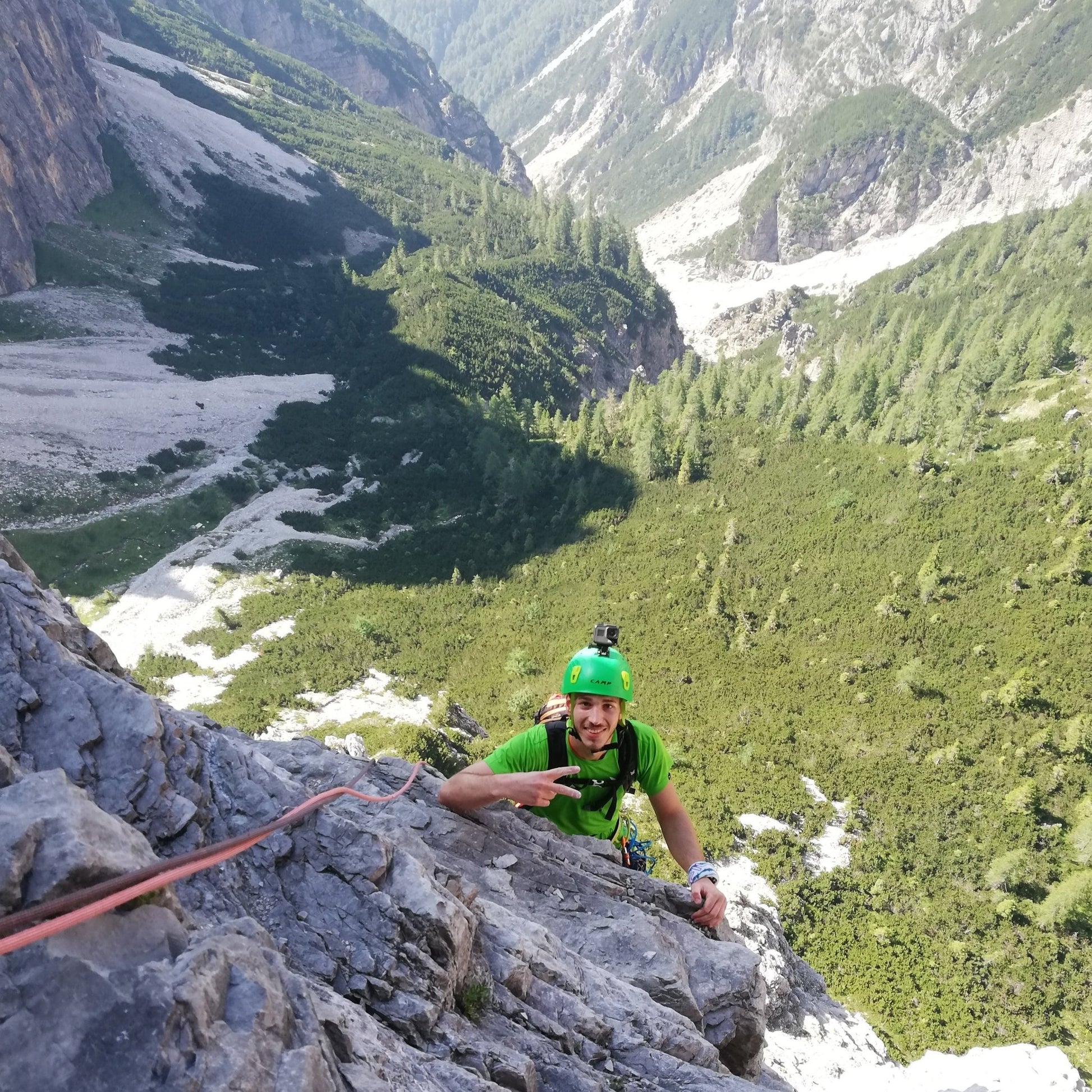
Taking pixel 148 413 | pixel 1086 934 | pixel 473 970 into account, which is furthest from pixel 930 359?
pixel 473 970

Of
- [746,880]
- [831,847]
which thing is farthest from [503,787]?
[831,847]

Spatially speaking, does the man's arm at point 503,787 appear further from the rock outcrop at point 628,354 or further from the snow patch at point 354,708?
the rock outcrop at point 628,354

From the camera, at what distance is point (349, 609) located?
47.2 m

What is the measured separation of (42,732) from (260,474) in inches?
2635

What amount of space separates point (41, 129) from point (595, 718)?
13137 centimetres

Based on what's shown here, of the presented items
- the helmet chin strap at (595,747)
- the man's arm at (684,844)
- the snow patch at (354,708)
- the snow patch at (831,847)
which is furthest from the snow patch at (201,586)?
the helmet chin strap at (595,747)

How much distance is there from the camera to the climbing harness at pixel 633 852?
8922 mm

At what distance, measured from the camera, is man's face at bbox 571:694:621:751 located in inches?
256

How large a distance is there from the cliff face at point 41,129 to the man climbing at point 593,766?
106280mm

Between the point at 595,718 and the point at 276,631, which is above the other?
the point at 595,718

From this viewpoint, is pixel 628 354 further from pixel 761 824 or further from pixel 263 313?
pixel 761 824

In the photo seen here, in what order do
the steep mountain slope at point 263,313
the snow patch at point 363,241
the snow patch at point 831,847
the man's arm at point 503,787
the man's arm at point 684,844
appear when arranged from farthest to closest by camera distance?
the snow patch at point 363,241
the steep mountain slope at point 263,313
the snow patch at point 831,847
the man's arm at point 684,844
the man's arm at point 503,787

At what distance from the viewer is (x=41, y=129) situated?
9288 centimetres

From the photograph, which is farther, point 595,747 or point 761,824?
point 761,824
